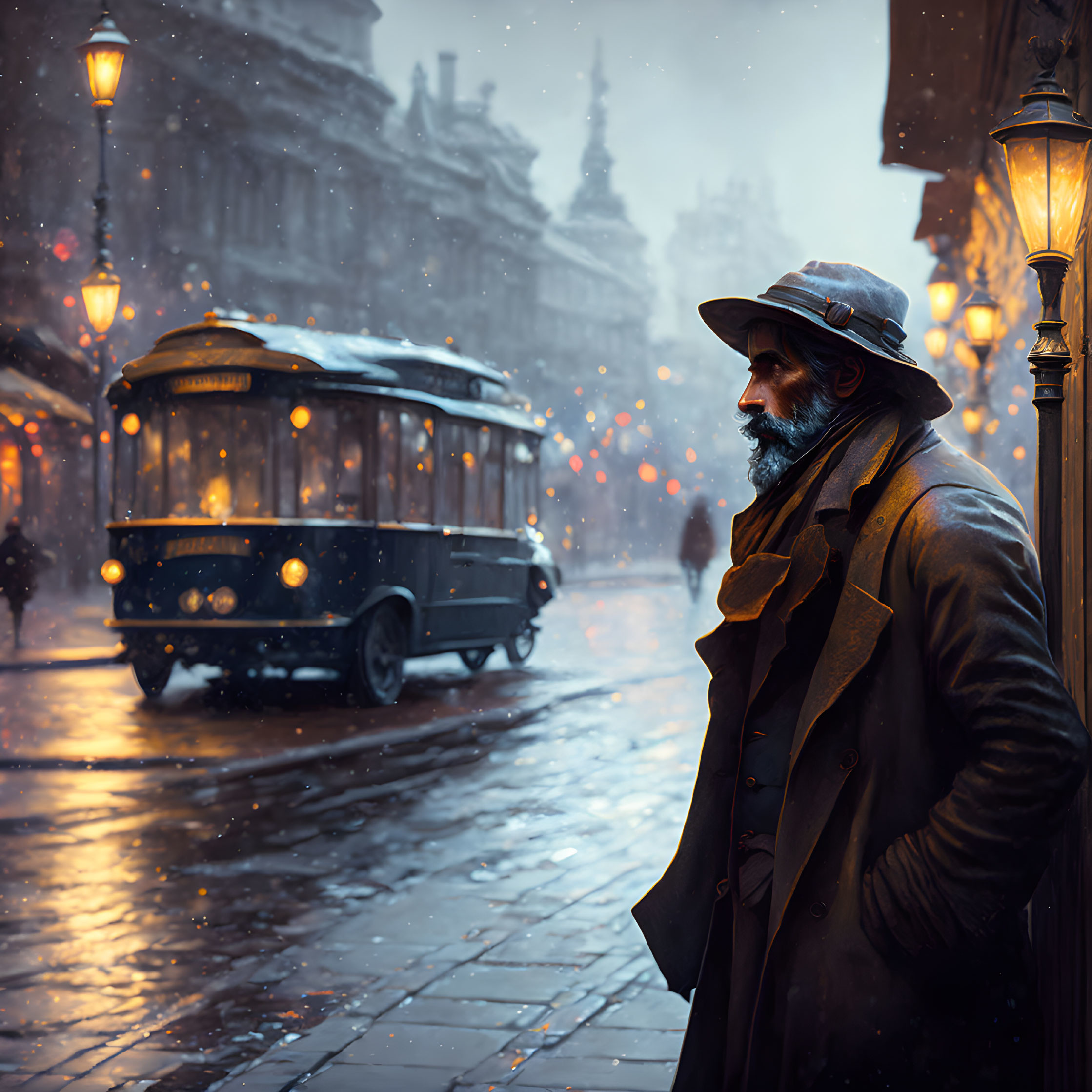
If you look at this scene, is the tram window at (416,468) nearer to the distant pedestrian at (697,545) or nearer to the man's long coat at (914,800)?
the man's long coat at (914,800)

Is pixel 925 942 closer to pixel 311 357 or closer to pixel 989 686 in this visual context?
pixel 989 686

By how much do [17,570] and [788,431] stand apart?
55.0ft

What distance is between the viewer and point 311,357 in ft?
38.4

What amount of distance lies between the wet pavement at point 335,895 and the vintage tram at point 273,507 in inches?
26.9

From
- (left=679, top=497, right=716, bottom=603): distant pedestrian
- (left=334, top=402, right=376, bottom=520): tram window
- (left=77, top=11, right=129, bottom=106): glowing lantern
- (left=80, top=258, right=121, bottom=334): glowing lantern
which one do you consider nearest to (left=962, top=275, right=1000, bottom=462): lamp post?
(left=334, top=402, right=376, bottom=520): tram window

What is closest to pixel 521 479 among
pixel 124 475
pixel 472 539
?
pixel 472 539

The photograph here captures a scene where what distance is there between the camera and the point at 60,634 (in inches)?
715

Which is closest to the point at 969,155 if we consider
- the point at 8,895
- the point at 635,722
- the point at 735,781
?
the point at 635,722

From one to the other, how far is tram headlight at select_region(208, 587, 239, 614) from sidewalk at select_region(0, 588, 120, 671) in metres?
4.23

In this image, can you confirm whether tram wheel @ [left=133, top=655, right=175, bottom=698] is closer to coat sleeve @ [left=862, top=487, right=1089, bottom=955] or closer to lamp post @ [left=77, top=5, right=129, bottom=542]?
lamp post @ [left=77, top=5, right=129, bottom=542]


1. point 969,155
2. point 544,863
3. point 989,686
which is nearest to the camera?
point 989,686

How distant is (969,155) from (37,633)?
1332 centimetres

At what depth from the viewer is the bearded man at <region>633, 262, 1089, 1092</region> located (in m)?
2.04

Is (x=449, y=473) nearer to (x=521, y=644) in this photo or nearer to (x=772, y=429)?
(x=521, y=644)
